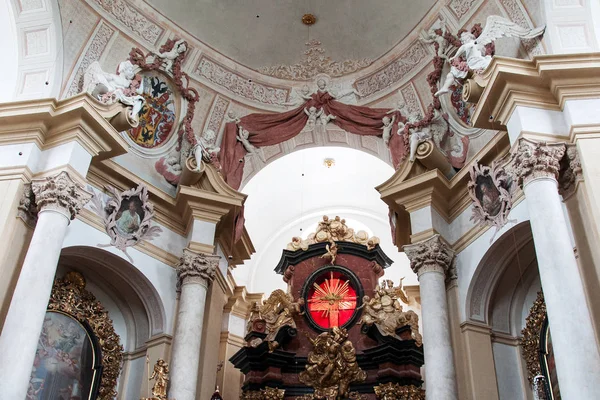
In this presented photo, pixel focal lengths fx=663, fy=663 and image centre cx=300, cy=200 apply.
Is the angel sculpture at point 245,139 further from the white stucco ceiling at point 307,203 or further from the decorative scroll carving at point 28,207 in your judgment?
the decorative scroll carving at point 28,207

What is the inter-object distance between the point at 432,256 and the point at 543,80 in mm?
3441

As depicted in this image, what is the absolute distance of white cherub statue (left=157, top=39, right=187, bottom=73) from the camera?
13.4m

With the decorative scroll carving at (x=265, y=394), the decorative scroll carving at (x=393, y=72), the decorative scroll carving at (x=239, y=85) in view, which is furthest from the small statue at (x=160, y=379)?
the decorative scroll carving at (x=393, y=72)

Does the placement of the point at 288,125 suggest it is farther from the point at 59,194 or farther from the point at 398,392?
the point at 59,194

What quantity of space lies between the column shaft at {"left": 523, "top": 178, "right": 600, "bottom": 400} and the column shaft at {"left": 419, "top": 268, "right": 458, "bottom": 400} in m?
2.94

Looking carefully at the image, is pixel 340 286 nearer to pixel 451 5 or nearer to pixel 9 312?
pixel 451 5

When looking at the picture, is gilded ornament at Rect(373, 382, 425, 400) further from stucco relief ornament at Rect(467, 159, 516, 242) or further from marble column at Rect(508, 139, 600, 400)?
marble column at Rect(508, 139, 600, 400)

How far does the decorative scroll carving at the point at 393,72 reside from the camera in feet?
45.4

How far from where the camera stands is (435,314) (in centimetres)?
1065

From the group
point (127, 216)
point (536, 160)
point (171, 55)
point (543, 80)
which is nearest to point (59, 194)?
point (127, 216)

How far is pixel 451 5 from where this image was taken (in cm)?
1281

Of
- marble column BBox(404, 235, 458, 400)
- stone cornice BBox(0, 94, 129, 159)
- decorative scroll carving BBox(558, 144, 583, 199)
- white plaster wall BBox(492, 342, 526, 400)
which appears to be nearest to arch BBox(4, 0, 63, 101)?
stone cornice BBox(0, 94, 129, 159)

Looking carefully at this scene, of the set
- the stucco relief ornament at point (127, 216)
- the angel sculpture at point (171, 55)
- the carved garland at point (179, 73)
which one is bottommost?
the stucco relief ornament at point (127, 216)

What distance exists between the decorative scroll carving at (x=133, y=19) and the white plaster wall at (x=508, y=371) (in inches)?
348
